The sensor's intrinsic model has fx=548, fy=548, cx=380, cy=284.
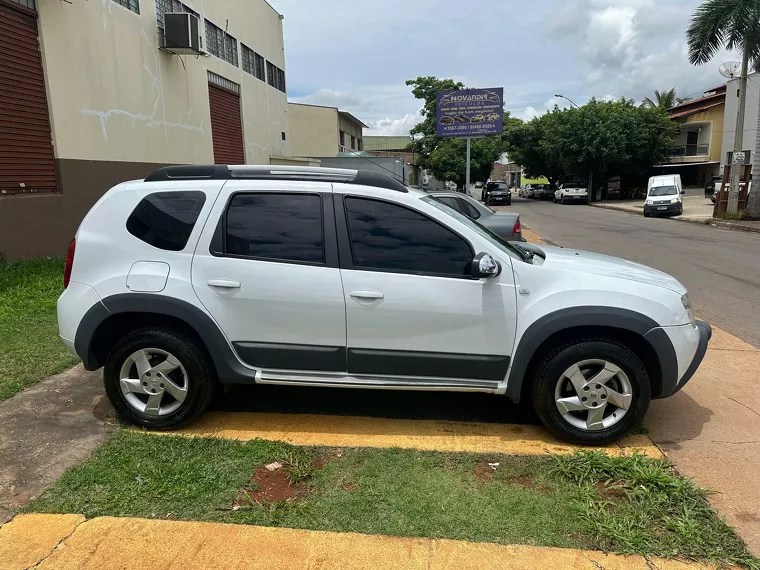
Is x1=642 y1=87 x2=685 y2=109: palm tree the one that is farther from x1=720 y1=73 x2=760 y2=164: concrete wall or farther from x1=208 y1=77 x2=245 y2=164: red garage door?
x1=208 y1=77 x2=245 y2=164: red garage door

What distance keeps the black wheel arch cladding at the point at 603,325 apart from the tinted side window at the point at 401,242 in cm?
61

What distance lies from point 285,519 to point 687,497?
218 cm

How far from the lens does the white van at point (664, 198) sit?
26.3 m

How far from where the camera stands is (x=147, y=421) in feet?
12.6

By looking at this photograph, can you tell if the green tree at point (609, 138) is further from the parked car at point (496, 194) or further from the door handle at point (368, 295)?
the door handle at point (368, 295)

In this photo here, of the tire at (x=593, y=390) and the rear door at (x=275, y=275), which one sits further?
the rear door at (x=275, y=275)

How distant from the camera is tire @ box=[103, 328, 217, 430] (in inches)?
147

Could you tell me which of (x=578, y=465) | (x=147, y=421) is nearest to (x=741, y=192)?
(x=578, y=465)

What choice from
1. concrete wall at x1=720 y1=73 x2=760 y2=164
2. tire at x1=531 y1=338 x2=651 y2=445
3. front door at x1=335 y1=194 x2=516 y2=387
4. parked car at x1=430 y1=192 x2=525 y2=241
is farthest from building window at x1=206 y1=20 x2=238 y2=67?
concrete wall at x1=720 y1=73 x2=760 y2=164

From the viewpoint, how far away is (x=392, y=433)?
3.85 metres

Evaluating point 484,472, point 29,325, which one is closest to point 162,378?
point 484,472

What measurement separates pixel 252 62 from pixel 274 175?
18359mm

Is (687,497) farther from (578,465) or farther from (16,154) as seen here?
(16,154)

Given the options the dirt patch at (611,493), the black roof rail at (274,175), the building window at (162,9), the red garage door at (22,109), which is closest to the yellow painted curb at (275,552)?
the dirt patch at (611,493)
